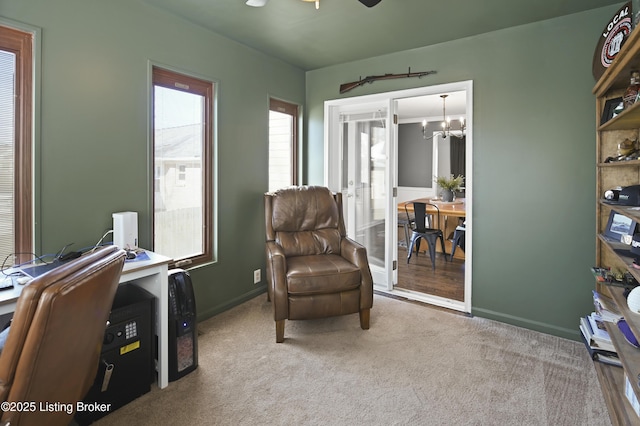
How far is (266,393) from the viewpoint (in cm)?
199

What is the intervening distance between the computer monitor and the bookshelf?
0.07 meters

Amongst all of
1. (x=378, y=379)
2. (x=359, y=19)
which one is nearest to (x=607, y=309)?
(x=378, y=379)

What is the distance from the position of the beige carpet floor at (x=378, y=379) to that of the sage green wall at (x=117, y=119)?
83 centimetres

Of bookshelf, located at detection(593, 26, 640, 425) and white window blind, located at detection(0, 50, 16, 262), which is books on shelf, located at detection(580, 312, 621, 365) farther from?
white window blind, located at detection(0, 50, 16, 262)

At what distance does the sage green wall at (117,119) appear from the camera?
2027 millimetres

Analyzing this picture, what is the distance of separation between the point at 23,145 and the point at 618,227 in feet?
11.5

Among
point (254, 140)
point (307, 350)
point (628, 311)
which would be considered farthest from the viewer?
point (254, 140)

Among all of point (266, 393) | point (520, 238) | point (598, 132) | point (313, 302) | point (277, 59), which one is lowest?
point (266, 393)

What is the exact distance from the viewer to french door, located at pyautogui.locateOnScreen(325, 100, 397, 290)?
3.71 meters

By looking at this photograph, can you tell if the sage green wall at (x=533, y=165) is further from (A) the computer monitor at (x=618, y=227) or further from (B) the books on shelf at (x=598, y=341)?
(A) the computer monitor at (x=618, y=227)

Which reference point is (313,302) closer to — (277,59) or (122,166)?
(122,166)

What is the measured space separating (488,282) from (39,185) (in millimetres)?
3318

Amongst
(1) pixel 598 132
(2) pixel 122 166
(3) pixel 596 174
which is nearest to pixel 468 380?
(3) pixel 596 174

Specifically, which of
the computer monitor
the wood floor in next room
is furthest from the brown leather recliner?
the computer monitor
